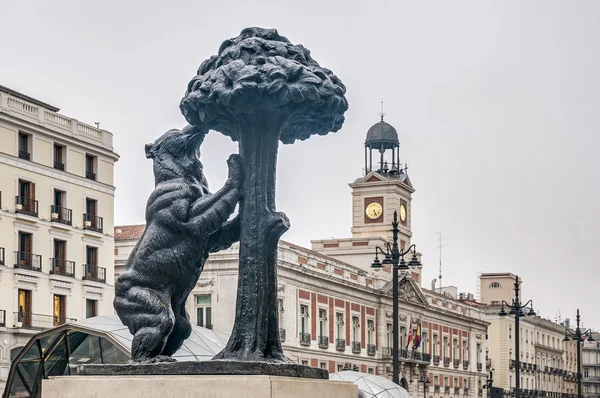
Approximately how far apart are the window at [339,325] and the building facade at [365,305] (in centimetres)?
4

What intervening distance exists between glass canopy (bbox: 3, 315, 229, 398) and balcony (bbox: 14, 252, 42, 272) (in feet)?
31.1

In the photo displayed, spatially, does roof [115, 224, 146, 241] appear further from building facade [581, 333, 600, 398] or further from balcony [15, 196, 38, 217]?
building facade [581, 333, 600, 398]

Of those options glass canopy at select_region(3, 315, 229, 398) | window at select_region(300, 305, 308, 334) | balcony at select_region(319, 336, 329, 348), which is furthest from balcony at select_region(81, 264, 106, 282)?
glass canopy at select_region(3, 315, 229, 398)

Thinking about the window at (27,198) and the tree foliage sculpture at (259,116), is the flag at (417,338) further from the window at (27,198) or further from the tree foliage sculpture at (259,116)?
the tree foliage sculpture at (259,116)

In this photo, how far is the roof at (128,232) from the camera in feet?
144

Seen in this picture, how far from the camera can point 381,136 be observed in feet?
214

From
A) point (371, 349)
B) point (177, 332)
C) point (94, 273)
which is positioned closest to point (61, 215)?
point (94, 273)

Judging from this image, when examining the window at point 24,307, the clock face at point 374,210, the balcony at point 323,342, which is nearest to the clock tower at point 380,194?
the clock face at point 374,210

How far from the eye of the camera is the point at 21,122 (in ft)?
120

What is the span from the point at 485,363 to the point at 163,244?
70.2 meters

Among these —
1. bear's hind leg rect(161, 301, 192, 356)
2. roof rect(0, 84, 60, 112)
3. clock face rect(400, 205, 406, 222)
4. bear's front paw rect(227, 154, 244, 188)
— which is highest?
roof rect(0, 84, 60, 112)

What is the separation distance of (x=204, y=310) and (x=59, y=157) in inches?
316

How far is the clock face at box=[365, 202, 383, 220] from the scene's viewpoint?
2552 inches

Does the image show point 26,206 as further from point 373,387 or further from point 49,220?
point 373,387
